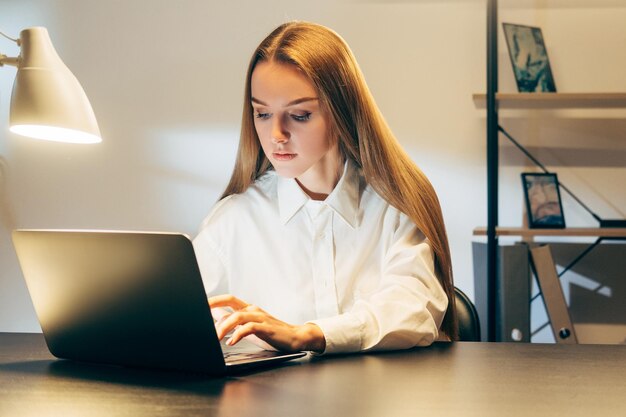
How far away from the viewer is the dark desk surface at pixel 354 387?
2.73 feet

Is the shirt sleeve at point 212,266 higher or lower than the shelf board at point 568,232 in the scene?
higher

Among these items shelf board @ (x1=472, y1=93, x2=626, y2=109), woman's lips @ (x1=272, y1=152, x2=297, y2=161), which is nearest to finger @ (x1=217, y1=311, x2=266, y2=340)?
woman's lips @ (x1=272, y1=152, x2=297, y2=161)

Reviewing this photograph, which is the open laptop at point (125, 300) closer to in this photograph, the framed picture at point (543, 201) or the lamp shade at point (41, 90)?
the lamp shade at point (41, 90)

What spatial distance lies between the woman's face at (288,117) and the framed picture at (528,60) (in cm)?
163

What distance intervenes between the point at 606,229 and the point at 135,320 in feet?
6.88

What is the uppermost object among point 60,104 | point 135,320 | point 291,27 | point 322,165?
point 291,27

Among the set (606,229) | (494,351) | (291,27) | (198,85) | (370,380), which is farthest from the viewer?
(198,85)

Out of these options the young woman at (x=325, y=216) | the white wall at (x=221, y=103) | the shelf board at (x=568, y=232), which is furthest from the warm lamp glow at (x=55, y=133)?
the white wall at (x=221, y=103)

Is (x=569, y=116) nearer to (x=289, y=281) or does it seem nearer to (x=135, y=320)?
(x=289, y=281)

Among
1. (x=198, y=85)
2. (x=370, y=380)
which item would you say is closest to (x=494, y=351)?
(x=370, y=380)

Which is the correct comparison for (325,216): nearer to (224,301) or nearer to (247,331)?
(224,301)

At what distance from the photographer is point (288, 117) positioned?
1.37m

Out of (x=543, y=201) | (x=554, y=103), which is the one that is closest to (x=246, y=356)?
(x=543, y=201)

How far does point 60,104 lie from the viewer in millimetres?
1254
